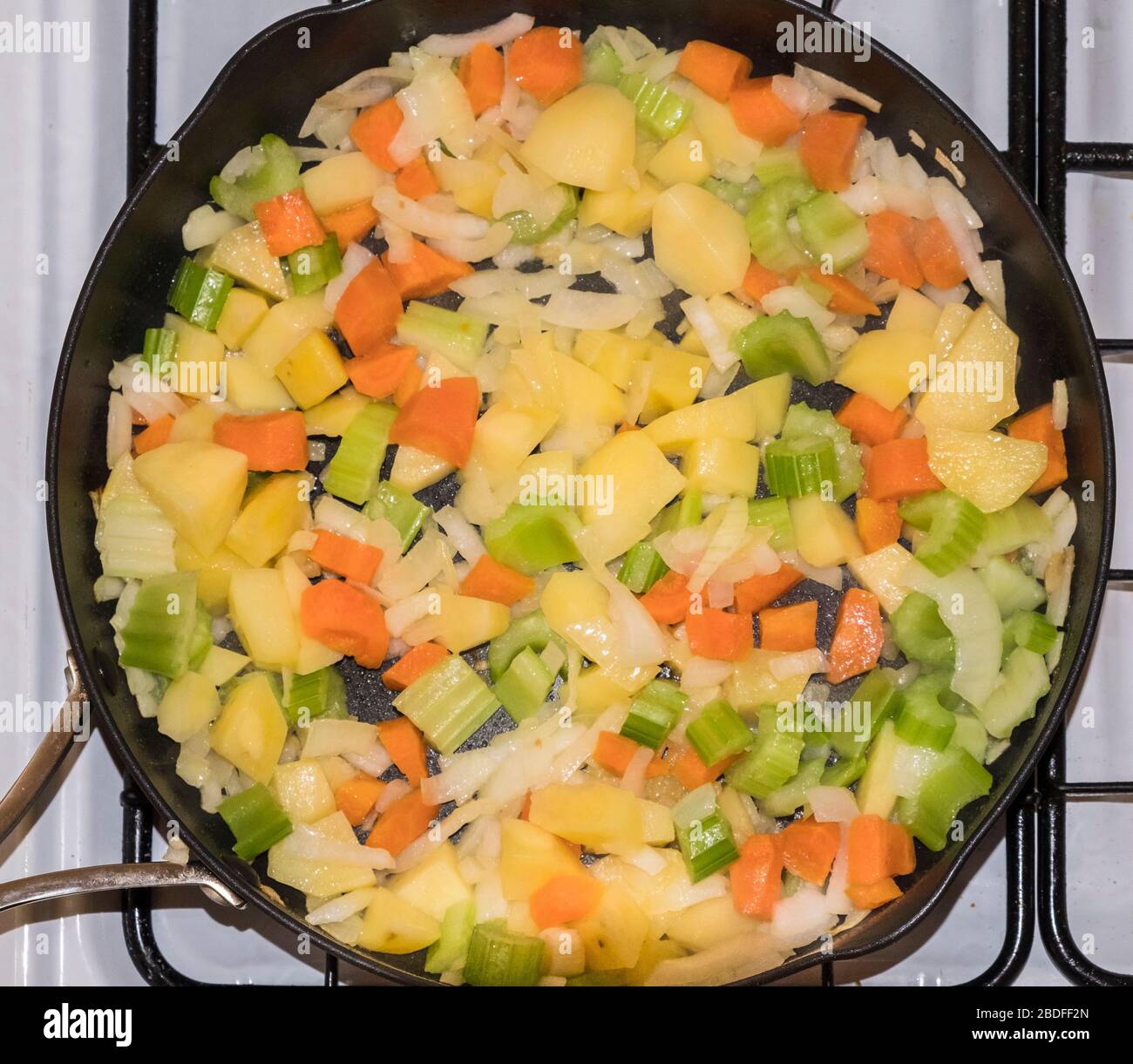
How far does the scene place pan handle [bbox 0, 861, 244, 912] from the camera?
1999 mm

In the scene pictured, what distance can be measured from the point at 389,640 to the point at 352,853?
39cm

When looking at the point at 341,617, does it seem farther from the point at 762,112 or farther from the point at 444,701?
the point at 762,112

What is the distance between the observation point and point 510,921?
218 cm

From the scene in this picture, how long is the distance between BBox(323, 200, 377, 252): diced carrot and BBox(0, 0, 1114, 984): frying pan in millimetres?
187

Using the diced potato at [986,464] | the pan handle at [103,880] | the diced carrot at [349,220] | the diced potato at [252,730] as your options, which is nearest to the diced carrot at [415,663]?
the diced potato at [252,730]

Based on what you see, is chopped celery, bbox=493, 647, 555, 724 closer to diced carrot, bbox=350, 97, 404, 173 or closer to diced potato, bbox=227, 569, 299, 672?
diced potato, bbox=227, 569, 299, 672

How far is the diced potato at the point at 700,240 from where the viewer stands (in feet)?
7.38

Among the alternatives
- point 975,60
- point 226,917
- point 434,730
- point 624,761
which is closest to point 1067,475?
point 975,60

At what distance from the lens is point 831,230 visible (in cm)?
228

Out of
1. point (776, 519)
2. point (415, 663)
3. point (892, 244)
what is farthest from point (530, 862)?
point (892, 244)

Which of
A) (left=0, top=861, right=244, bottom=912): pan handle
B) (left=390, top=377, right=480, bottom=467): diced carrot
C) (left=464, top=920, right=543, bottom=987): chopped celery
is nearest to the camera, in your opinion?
(left=0, top=861, right=244, bottom=912): pan handle

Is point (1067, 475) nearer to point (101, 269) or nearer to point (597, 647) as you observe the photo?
point (597, 647)

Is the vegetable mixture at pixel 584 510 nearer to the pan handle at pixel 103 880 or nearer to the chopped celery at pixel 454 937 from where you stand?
the chopped celery at pixel 454 937

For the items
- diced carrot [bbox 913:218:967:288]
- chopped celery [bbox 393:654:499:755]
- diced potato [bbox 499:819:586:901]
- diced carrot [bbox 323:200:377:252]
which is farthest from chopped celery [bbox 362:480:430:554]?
diced carrot [bbox 913:218:967:288]
